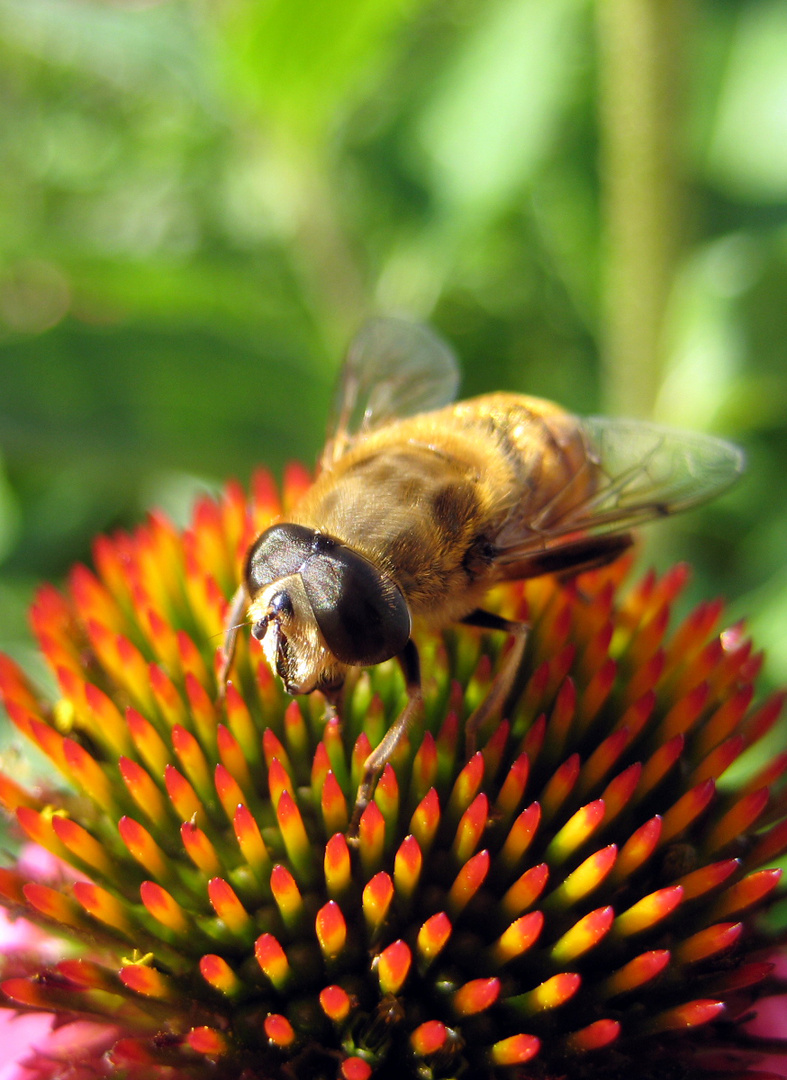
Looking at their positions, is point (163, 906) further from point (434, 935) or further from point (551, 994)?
point (551, 994)

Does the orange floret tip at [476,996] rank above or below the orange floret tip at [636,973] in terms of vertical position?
above

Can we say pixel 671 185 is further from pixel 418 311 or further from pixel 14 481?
pixel 14 481

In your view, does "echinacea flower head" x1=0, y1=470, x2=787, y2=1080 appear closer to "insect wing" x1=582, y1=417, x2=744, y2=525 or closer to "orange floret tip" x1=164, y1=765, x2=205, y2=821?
"orange floret tip" x1=164, y1=765, x2=205, y2=821

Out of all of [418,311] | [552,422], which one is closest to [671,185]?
[418,311]

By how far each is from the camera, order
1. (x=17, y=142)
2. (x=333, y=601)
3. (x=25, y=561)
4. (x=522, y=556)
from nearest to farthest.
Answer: (x=333, y=601) < (x=522, y=556) < (x=25, y=561) < (x=17, y=142)

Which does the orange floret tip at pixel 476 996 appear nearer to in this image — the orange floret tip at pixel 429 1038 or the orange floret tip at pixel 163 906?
the orange floret tip at pixel 429 1038

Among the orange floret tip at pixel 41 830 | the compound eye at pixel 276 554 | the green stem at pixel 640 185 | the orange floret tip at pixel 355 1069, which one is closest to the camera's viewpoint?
the orange floret tip at pixel 355 1069

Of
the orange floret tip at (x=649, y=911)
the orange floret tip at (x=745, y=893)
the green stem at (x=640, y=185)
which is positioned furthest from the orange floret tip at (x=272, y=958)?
the green stem at (x=640, y=185)
